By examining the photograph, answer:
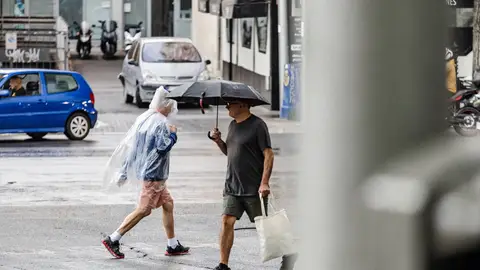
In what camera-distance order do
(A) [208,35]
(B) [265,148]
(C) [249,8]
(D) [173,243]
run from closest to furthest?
1. (B) [265,148]
2. (D) [173,243]
3. (C) [249,8]
4. (A) [208,35]

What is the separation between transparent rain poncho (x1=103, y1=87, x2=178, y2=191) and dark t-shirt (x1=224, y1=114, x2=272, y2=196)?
4.35 ft

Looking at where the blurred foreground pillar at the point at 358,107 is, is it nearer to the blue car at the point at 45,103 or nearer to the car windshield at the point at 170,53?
the blue car at the point at 45,103

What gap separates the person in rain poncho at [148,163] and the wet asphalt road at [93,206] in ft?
1.34

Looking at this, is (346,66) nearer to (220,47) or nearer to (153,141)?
(153,141)

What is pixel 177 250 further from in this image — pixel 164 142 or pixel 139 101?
pixel 139 101

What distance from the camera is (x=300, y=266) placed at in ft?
3.72

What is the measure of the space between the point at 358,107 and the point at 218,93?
9.05 m

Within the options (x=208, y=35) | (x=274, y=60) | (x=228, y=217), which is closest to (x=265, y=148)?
(x=228, y=217)

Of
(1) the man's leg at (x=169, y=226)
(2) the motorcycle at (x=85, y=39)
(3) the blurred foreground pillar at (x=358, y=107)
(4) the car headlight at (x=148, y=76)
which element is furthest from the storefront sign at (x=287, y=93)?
(2) the motorcycle at (x=85, y=39)

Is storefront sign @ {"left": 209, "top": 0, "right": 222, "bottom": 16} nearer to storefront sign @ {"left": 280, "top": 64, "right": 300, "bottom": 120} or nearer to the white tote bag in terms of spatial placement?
storefront sign @ {"left": 280, "top": 64, "right": 300, "bottom": 120}

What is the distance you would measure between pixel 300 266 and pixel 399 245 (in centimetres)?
16

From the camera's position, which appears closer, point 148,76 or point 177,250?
point 177,250

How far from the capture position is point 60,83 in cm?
2248

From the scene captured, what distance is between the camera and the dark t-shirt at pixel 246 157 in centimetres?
901
